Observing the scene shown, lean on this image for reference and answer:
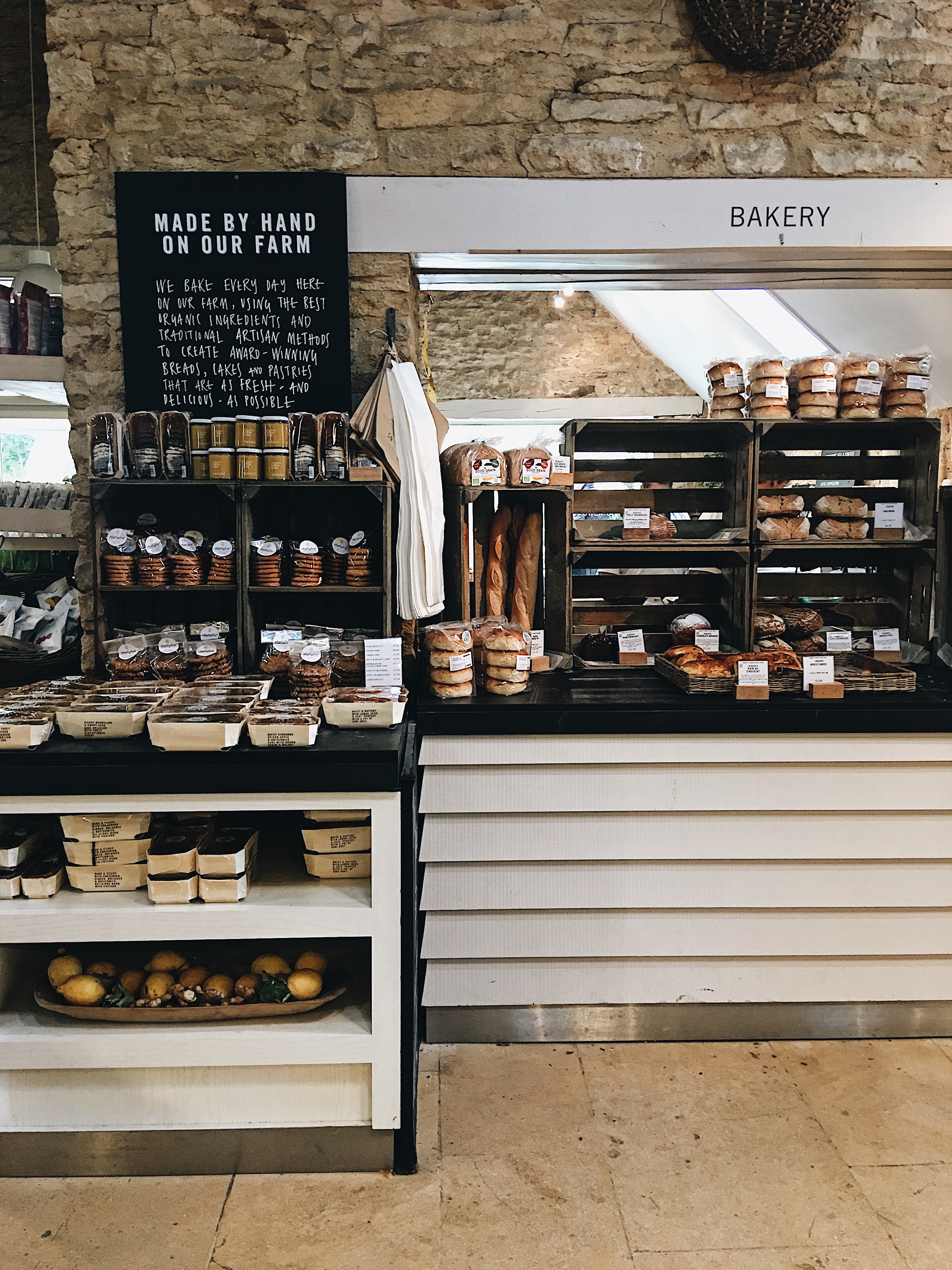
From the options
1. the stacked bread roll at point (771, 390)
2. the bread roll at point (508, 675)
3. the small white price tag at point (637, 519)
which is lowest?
the bread roll at point (508, 675)

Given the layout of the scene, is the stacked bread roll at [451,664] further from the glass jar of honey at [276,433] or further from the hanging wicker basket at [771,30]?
the hanging wicker basket at [771,30]

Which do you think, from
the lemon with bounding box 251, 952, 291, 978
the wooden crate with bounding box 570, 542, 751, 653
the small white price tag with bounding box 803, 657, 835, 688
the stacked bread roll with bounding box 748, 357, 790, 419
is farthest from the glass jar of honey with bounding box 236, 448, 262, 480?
the small white price tag with bounding box 803, 657, 835, 688

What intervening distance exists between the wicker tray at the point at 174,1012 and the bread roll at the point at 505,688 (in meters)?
1.12

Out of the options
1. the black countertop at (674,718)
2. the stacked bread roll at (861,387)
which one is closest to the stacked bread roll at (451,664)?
the black countertop at (674,718)

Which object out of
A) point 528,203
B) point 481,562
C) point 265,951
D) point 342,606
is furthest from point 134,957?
point 528,203

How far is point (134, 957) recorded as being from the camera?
2484 mm

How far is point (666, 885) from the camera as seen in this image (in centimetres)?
280

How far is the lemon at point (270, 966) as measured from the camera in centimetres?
235

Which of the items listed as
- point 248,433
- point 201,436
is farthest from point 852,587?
point 201,436

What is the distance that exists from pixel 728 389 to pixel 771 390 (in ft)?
0.58

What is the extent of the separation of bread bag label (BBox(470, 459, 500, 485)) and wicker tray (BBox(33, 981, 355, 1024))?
1843 millimetres

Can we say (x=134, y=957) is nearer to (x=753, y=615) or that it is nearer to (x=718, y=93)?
(x=753, y=615)

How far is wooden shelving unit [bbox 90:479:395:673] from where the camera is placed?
3.14 metres

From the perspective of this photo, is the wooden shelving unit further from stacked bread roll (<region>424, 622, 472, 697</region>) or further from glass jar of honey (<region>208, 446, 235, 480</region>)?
stacked bread roll (<region>424, 622, 472, 697</region>)
